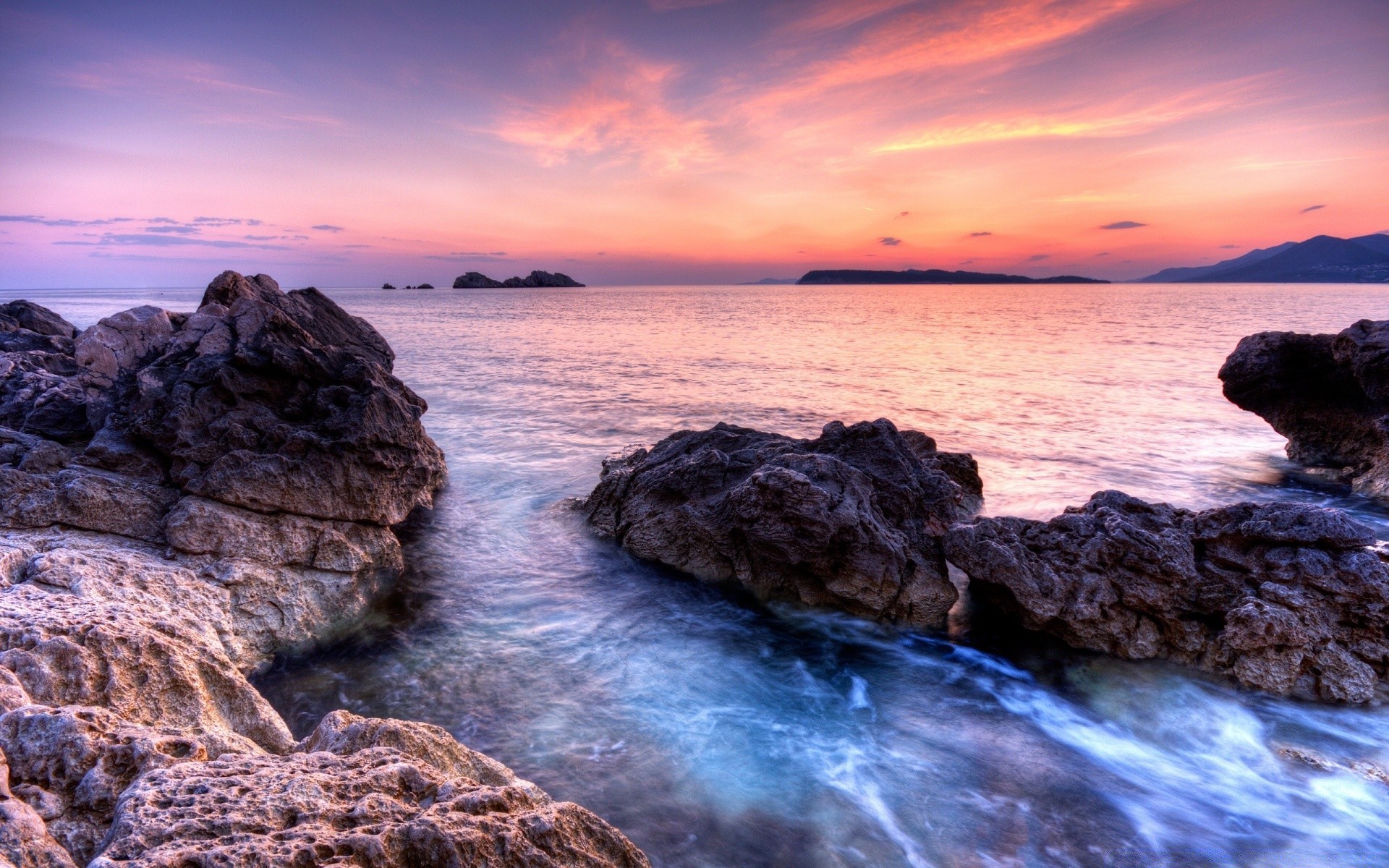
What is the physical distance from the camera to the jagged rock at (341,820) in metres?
2.05

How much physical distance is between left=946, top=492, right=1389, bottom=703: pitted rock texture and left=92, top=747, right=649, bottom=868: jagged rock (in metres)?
5.79

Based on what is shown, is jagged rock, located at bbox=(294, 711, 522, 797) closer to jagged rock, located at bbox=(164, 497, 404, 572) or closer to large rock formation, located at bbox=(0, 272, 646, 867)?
large rock formation, located at bbox=(0, 272, 646, 867)

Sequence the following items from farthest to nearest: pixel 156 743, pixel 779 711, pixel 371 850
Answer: pixel 779 711 < pixel 156 743 < pixel 371 850

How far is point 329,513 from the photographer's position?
743 cm

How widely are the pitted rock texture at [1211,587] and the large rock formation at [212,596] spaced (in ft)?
19.1

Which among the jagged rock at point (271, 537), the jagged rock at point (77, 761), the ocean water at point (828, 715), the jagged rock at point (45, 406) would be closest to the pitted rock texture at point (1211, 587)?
the ocean water at point (828, 715)

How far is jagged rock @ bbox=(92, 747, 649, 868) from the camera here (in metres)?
2.05

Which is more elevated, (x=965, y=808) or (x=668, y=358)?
(x=668, y=358)

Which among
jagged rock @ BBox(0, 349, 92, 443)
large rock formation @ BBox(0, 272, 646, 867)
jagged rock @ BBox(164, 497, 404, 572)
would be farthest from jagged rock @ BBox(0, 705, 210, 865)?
jagged rock @ BBox(0, 349, 92, 443)

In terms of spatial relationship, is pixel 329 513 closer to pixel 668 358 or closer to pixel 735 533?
pixel 735 533

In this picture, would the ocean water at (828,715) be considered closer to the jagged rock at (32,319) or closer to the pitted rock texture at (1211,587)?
the pitted rock texture at (1211,587)

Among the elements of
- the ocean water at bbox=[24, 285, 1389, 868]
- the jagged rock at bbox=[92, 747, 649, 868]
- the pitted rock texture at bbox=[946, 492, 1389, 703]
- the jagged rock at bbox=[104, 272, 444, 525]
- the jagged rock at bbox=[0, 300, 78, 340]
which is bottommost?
the ocean water at bbox=[24, 285, 1389, 868]

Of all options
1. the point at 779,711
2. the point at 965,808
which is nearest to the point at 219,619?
the point at 779,711

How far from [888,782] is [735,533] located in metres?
3.64
